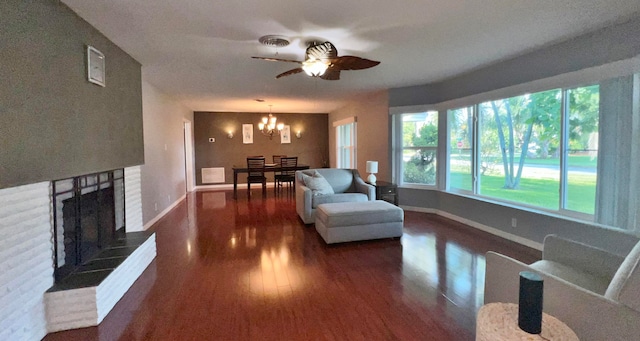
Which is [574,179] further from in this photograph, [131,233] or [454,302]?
[131,233]

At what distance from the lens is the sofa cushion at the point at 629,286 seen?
3.85 feet

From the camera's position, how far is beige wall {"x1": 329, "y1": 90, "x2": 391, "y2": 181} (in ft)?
19.0

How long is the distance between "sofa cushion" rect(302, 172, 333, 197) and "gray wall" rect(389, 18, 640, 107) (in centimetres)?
253

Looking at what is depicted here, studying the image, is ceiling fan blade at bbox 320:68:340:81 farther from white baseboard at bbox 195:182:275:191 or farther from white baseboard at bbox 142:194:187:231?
white baseboard at bbox 195:182:275:191

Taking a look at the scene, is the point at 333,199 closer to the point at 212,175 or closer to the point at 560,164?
the point at 560,164

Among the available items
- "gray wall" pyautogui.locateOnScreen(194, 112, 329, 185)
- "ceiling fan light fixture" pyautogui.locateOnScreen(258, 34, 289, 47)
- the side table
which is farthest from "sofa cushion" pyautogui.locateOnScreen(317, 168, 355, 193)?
"gray wall" pyautogui.locateOnScreen(194, 112, 329, 185)

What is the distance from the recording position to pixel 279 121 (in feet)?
30.4

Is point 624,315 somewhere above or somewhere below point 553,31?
below

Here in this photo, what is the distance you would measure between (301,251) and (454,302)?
1.70 m

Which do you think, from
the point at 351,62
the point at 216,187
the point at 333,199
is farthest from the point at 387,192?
the point at 216,187

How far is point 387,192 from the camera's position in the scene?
17.1 feet

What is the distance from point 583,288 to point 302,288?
1855 millimetres

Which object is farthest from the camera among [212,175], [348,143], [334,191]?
[212,175]

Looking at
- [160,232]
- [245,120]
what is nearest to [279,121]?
[245,120]
